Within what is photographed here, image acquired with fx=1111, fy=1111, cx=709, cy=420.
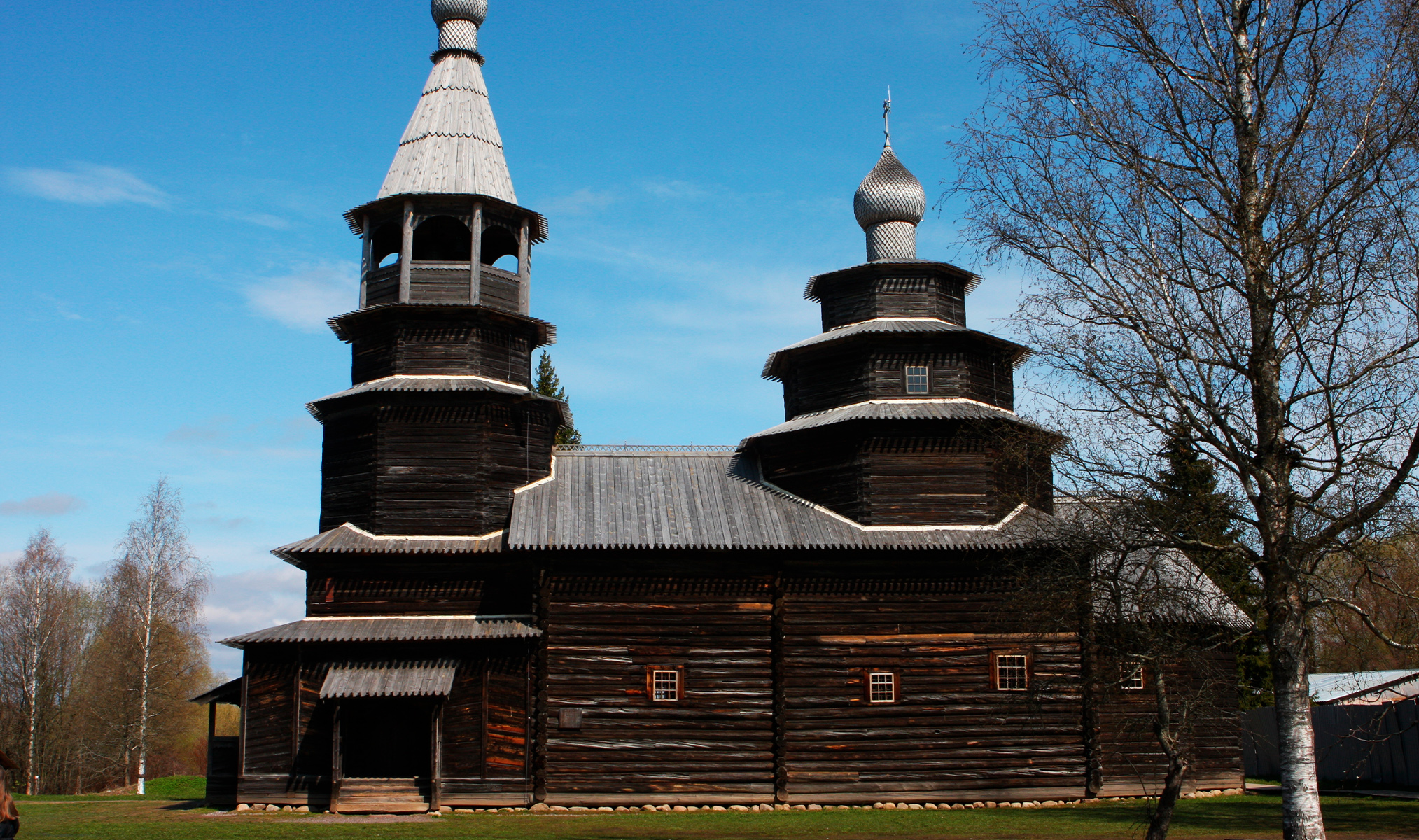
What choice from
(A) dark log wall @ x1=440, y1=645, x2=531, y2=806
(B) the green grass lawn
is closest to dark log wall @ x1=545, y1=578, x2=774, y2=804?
(A) dark log wall @ x1=440, y1=645, x2=531, y2=806

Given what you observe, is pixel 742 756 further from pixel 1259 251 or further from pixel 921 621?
pixel 1259 251

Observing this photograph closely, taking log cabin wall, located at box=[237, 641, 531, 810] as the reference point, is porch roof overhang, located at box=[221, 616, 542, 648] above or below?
above

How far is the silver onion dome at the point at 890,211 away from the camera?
29.6 m

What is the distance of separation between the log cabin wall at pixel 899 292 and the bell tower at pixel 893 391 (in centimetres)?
3

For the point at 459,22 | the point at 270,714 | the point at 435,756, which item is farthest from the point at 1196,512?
the point at 459,22

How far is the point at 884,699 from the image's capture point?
80.8 ft

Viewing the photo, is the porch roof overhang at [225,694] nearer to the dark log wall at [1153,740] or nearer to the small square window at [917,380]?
the small square window at [917,380]

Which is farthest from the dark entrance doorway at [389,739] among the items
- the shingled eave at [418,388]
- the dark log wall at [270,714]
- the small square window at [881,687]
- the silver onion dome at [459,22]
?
the silver onion dome at [459,22]

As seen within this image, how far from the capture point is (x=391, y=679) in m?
23.5

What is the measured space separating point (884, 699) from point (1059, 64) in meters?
14.6

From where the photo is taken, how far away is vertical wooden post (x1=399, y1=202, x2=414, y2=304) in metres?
26.9

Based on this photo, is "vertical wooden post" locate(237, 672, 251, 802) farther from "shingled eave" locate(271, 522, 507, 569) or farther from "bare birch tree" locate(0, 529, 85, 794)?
"bare birch tree" locate(0, 529, 85, 794)

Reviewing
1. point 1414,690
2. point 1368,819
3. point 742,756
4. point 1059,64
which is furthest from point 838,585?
point 1414,690

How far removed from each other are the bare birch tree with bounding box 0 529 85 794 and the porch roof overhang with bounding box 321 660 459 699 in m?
22.7
